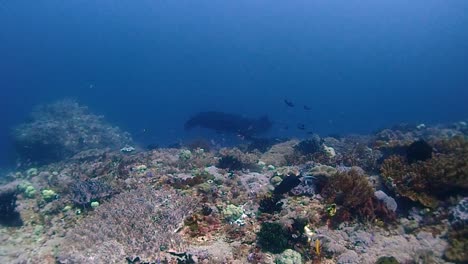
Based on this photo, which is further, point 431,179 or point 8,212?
point 8,212

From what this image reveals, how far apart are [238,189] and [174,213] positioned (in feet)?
10.8

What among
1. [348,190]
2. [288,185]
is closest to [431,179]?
[348,190]

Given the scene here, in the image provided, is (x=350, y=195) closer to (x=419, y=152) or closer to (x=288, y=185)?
(x=288, y=185)

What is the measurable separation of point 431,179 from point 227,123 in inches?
1236

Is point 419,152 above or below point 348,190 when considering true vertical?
above

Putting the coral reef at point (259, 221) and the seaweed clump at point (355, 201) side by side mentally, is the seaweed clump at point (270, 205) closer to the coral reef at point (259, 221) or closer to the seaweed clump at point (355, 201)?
the coral reef at point (259, 221)

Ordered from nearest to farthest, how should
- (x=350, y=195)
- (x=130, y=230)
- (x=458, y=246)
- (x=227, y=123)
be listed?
(x=458, y=246), (x=130, y=230), (x=350, y=195), (x=227, y=123)

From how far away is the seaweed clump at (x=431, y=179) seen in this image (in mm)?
9648

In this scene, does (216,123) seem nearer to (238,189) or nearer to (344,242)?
(238,189)

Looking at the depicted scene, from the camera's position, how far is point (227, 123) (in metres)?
40.7

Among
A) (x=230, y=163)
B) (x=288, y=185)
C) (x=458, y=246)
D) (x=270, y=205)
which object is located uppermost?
(x=230, y=163)

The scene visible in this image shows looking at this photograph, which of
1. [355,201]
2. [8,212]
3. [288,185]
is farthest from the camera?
[8,212]

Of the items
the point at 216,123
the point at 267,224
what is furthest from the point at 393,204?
the point at 216,123

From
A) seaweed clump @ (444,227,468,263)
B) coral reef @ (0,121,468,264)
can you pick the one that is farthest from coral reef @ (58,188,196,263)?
seaweed clump @ (444,227,468,263)
